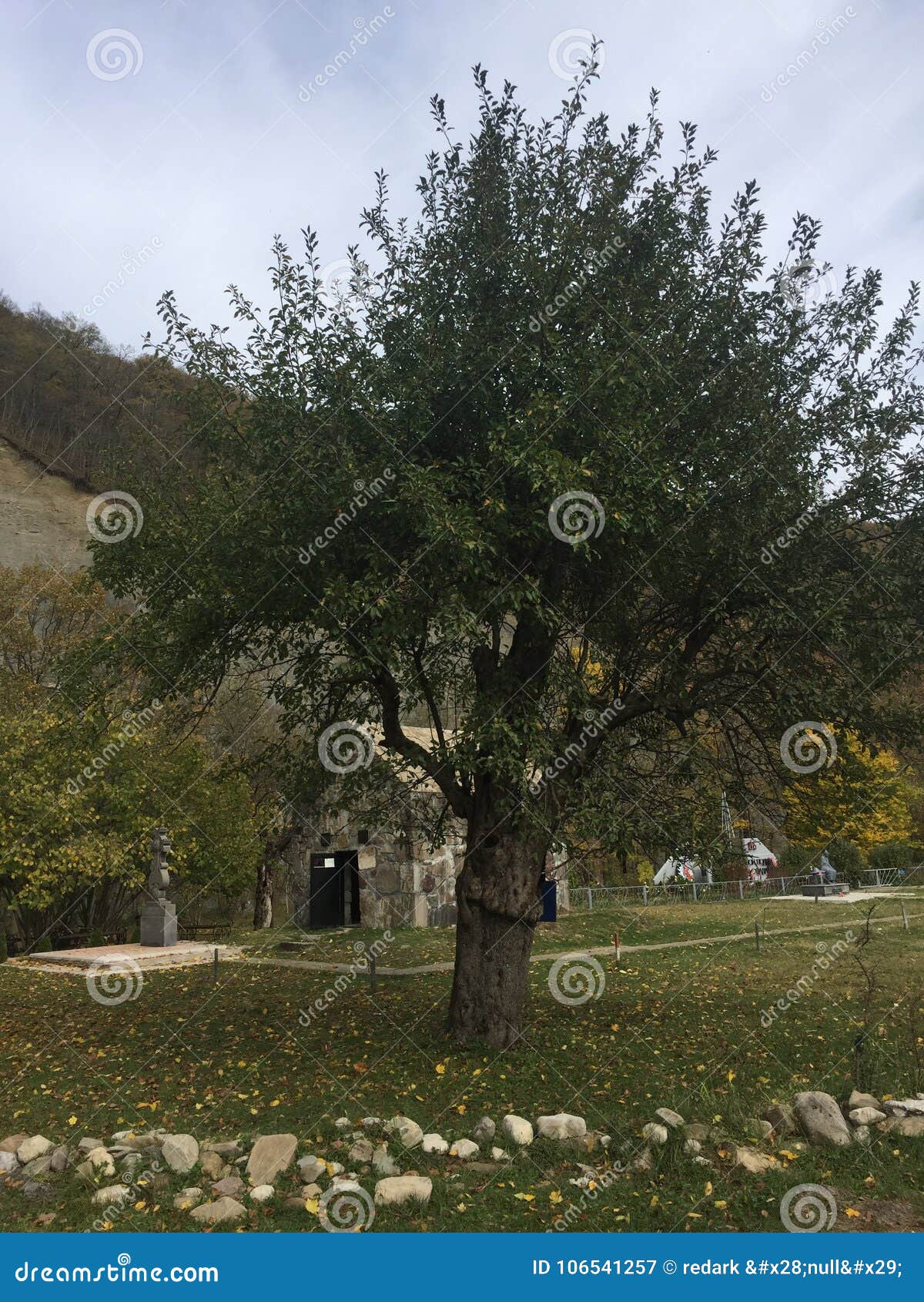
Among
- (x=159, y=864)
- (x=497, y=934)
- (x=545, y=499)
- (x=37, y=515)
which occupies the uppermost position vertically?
(x=37, y=515)

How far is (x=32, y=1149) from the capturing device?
7270mm

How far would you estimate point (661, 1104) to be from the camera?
800cm

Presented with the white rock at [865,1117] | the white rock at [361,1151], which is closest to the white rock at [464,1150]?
the white rock at [361,1151]

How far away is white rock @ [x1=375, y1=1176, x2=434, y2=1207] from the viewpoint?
238 inches

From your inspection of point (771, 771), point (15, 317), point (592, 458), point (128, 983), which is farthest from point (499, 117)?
point (15, 317)

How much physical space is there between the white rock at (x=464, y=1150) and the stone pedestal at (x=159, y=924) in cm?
1641

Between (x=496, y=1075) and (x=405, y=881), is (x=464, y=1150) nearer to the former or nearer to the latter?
(x=496, y=1075)

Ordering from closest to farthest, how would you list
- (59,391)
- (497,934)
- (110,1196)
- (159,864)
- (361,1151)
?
(110,1196) < (361,1151) < (497,934) < (159,864) < (59,391)

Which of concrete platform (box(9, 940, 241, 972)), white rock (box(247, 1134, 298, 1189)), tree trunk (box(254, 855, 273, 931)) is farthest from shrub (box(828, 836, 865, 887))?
white rock (box(247, 1134, 298, 1189))

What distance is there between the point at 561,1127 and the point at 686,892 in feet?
97.0

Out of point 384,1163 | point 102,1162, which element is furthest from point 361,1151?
point 102,1162

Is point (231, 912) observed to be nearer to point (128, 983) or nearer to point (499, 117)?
point (128, 983)

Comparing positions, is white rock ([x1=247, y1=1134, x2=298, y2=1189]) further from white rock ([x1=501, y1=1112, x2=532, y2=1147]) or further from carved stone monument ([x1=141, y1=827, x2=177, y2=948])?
carved stone monument ([x1=141, y1=827, x2=177, y2=948])

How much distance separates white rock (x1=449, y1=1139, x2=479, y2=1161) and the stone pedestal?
1641cm
